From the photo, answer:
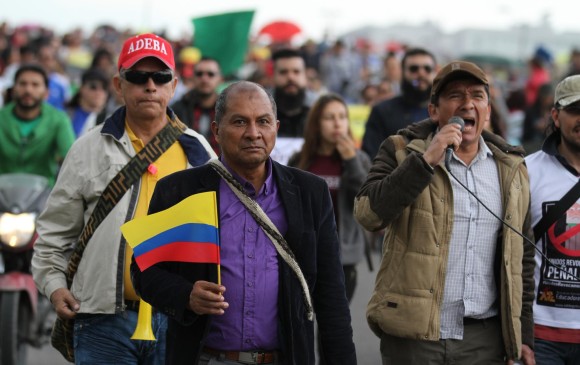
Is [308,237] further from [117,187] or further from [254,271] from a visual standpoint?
[117,187]

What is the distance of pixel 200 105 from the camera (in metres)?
10.0

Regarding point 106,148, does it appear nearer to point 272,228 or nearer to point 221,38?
point 272,228

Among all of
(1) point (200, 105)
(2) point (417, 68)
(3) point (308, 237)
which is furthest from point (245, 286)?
(1) point (200, 105)

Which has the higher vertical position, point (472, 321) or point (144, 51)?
point (144, 51)

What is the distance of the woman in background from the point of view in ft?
25.9

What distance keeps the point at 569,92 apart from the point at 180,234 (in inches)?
93.8

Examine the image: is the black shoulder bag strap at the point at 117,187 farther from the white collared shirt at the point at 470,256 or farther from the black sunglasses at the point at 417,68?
the black sunglasses at the point at 417,68

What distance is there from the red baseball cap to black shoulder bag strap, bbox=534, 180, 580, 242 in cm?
198

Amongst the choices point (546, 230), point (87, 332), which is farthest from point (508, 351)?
point (87, 332)

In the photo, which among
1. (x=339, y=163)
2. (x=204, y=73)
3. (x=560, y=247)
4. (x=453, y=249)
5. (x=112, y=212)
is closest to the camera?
(x=453, y=249)

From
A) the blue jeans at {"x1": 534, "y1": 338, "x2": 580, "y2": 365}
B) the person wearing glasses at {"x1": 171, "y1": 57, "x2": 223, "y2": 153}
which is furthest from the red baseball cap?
the person wearing glasses at {"x1": 171, "y1": 57, "x2": 223, "y2": 153}

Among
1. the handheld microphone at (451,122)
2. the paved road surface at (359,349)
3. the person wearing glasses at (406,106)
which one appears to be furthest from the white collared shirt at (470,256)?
the paved road surface at (359,349)

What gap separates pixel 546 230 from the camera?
5676 mm

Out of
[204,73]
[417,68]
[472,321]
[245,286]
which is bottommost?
[472,321]
